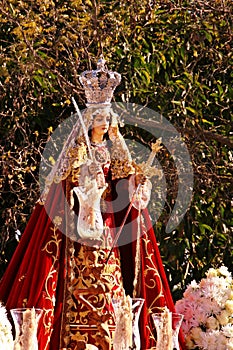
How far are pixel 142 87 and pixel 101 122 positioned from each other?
1.47 metres

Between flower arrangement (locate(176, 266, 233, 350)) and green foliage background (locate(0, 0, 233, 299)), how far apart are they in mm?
1261

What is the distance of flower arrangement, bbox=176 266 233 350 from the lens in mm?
4180

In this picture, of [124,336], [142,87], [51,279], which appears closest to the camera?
[124,336]

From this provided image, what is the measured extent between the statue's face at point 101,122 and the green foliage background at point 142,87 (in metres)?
1.13

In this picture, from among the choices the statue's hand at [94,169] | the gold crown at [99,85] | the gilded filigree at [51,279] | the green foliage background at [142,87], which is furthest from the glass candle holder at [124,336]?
the green foliage background at [142,87]

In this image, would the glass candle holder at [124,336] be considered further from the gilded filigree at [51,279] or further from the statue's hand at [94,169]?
the statue's hand at [94,169]

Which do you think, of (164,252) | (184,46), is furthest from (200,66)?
(164,252)

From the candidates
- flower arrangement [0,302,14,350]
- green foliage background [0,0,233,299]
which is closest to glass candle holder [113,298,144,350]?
flower arrangement [0,302,14,350]

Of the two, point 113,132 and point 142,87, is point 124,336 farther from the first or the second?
point 142,87

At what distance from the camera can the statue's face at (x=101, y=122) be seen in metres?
4.30

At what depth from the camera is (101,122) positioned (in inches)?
169

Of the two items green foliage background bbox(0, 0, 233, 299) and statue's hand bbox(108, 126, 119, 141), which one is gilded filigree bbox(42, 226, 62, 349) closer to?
statue's hand bbox(108, 126, 119, 141)

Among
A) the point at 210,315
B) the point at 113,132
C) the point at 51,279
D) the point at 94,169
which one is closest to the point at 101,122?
the point at 113,132

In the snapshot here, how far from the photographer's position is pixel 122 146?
14.4 feet
